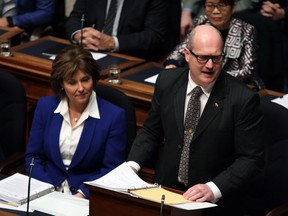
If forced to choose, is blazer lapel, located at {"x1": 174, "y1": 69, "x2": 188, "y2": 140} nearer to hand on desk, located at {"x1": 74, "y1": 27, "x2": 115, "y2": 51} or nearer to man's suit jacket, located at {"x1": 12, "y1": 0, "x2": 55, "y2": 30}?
hand on desk, located at {"x1": 74, "y1": 27, "x2": 115, "y2": 51}

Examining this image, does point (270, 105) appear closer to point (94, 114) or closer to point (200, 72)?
point (200, 72)

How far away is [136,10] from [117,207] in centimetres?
250

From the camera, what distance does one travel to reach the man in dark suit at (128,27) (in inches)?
215

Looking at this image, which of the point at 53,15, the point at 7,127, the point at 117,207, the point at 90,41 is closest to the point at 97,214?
the point at 117,207

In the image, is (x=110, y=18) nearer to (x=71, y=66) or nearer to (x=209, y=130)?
(x=71, y=66)

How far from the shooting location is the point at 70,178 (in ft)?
14.0

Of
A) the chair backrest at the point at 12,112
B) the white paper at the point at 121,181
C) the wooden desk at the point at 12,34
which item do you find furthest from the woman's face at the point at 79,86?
the wooden desk at the point at 12,34

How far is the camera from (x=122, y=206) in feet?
10.6

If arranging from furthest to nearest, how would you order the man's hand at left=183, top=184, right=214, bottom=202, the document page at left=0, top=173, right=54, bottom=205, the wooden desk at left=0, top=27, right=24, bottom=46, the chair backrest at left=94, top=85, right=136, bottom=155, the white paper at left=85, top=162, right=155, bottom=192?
the wooden desk at left=0, top=27, right=24, bottom=46 < the chair backrest at left=94, top=85, right=136, bottom=155 < the document page at left=0, top=173, right=54, bottom=205 < the man's hand at left=183, top=184, right=214, bottom=202 < the white paper at left=85, top=162, right=155, bottom=192

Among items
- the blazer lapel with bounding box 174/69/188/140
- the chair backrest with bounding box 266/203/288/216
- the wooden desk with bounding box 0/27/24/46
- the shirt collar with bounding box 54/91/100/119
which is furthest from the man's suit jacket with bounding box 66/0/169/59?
the chair backrest with bounding box 266/203/288/216

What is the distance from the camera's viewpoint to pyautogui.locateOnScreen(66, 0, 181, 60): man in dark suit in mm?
5461

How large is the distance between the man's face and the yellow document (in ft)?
1.93

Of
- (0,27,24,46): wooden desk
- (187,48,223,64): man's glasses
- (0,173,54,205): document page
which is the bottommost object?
(0,173,54,205): document page

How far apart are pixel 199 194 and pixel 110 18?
7.96ft
